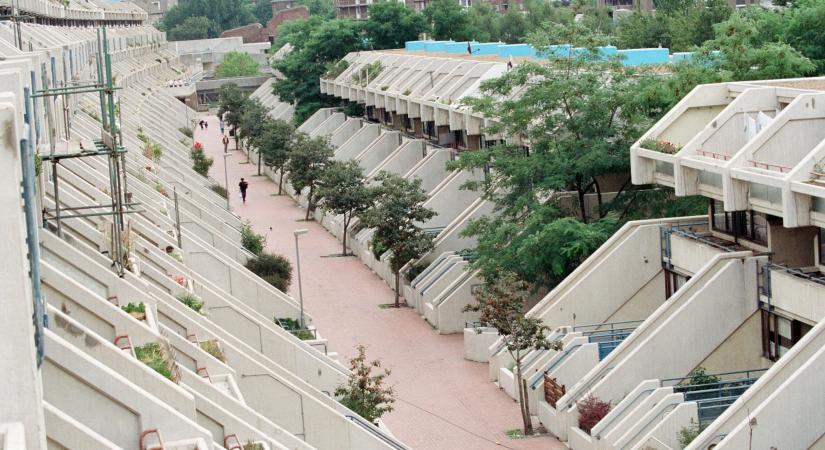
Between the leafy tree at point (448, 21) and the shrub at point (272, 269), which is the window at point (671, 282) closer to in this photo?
the shrub at point (272, 269)

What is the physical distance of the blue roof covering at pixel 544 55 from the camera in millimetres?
39125

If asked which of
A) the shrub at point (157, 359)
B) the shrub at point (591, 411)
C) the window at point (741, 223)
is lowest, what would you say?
the shrub at point (591, 411)

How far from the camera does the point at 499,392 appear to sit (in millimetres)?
32719

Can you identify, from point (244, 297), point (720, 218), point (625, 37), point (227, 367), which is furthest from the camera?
point (625, 37)

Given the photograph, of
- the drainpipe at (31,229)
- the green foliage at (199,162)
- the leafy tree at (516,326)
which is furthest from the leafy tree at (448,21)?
the drainpipe at (31,229)

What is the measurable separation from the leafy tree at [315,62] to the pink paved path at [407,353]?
26555 millimetres

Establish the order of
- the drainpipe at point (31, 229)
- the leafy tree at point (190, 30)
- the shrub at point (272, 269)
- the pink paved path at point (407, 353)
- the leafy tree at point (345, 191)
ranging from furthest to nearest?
the leafy tree at point (190, 30)
the leafy tree at point (345, 191)
the shrub at point (272, 269)
the pink paved path at point (407, 353)
the drainpipe at point (31, 229)

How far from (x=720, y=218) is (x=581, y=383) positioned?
18.3 ft

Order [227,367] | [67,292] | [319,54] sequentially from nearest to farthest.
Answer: [67,292] → [227,367] → [319,54]

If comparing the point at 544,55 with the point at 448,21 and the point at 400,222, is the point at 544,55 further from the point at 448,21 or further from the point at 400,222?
the point at 448,21

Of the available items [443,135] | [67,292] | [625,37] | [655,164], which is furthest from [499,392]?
[625,37]

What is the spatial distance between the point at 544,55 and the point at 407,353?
968cm

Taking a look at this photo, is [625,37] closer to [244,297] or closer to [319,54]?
[319,54]

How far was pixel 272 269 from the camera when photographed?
138 feet
